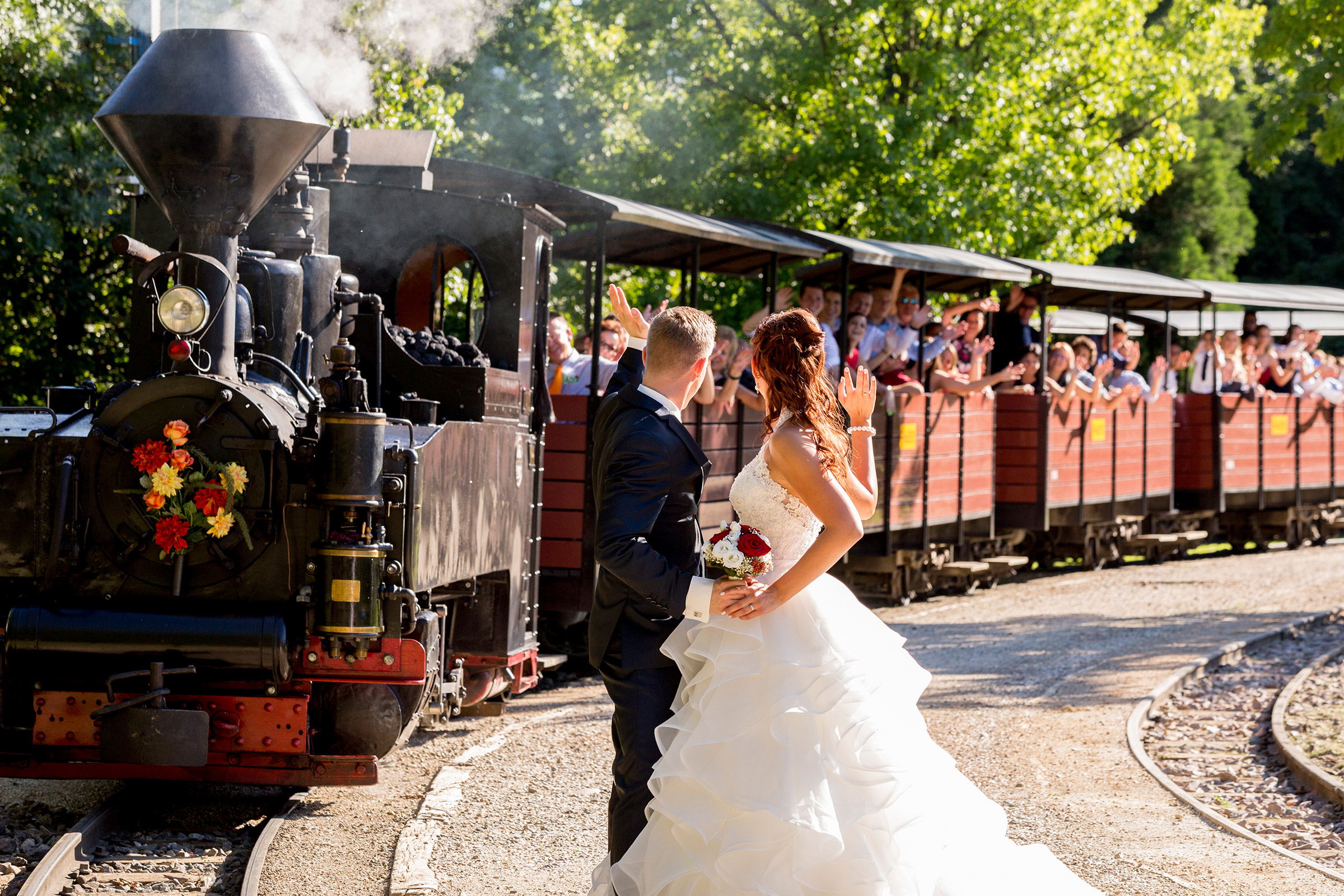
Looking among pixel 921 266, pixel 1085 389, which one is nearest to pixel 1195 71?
pixel 1085 389

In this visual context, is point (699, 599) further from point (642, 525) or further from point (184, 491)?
point (184, 491)

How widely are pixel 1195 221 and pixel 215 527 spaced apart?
30.8 meters

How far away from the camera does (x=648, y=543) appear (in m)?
3.64

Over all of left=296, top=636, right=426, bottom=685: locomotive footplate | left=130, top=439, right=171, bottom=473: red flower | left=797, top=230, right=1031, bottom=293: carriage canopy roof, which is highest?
left=797, top=230, right=1031, bottom=293: carriage canopy roof

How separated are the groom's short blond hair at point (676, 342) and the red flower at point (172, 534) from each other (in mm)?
2138

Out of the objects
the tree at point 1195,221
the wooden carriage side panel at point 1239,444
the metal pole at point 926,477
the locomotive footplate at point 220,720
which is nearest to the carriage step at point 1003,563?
the metal pole at point 926,477

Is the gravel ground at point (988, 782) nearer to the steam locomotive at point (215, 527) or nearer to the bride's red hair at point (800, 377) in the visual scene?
the steam locomotive at point (215, 527)

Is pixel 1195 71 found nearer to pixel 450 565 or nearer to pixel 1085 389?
pixel 1085 389

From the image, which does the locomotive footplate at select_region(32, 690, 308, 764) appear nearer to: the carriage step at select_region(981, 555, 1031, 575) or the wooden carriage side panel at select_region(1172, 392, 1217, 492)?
the carriage step at select_region(981, 555, 1031, 575)

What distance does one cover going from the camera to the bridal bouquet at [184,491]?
16.3 ft

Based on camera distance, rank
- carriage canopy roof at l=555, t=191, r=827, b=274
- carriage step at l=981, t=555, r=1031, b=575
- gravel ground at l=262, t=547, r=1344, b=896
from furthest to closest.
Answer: carriage step at l=981, t=555, r=1031, b=575
carriage canopy roof at l=555, t=191, r=827, b=274
gravel ground at l=262, t=547, r=1344, b=896

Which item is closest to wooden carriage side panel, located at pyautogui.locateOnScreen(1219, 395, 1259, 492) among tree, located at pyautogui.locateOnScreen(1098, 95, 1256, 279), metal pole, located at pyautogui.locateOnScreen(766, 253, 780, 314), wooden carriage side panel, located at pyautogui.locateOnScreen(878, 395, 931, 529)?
wooden carriage side panel, located at pyautogui.locateOnScreen(878, 395, 931, 529)

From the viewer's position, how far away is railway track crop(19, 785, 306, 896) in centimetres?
460

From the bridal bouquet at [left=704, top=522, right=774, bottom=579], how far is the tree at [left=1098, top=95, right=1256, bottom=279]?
29673 millimetres
